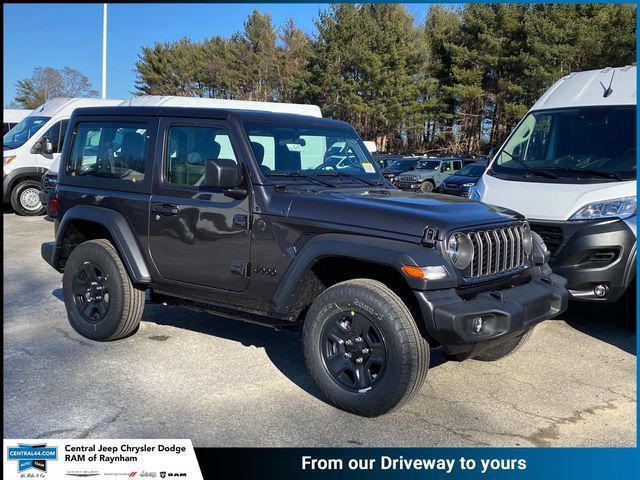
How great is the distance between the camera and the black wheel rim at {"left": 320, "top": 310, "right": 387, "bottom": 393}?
12.9 feet

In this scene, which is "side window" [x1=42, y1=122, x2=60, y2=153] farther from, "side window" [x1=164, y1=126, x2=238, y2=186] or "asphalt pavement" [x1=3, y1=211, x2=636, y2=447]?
"side window" [x1=164, y1=126, x2=238, y2=186]

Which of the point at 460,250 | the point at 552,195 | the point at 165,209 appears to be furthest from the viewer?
the point at 552,195

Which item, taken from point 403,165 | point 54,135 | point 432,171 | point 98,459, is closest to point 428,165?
point 432,171

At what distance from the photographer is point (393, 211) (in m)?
3.97

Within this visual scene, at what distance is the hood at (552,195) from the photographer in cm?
574

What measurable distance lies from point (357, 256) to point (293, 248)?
1.87ft

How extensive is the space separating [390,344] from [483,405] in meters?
1.03

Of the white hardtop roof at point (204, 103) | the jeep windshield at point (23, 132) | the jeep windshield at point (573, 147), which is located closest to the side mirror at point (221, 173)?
the jeep windshield at point (573, 147)

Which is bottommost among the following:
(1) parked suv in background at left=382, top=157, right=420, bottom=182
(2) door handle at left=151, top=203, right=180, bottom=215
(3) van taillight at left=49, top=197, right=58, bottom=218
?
(1) parked suv in background at left=382, top=157, right=420, bottom=182

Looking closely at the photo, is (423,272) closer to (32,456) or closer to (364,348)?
(364,348)

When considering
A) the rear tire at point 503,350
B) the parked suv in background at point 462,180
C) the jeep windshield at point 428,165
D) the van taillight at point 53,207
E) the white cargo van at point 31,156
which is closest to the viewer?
the rear tire at point 503,350

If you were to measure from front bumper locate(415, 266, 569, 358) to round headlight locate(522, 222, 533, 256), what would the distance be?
0.37 meters

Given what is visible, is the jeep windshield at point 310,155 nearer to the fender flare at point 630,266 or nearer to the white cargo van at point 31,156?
the fender flare at point 630,266

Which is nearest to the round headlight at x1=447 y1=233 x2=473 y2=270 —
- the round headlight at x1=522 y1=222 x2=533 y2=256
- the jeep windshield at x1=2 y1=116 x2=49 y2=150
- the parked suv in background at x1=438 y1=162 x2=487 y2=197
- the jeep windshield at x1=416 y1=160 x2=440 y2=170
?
the round headlight at x1=522 y1=222 x2=533 y2=256
